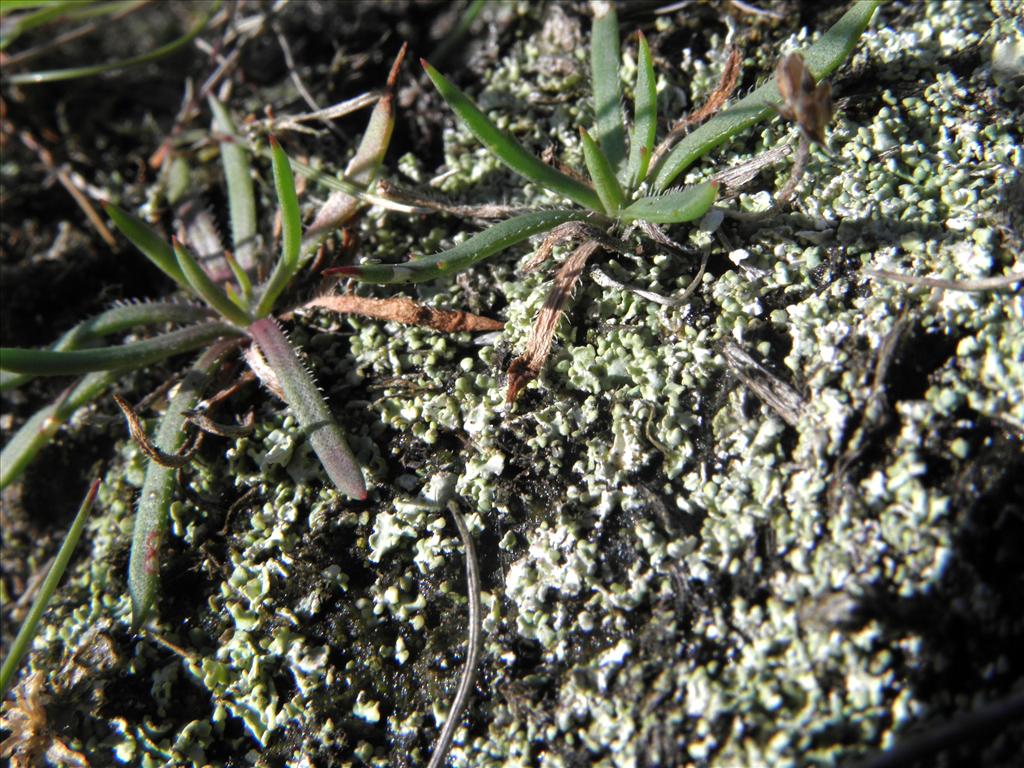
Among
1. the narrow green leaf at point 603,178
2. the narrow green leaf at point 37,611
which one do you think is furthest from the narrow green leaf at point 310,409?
the narrow green leaf at point 603,178

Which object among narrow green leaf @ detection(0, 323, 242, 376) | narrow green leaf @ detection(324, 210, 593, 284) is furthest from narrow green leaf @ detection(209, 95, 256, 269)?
narrow green leaf @ detection(324, 210, 593, 284)

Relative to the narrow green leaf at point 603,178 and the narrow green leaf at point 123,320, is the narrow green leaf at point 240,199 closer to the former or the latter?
the narrow green leaf at point 123,320

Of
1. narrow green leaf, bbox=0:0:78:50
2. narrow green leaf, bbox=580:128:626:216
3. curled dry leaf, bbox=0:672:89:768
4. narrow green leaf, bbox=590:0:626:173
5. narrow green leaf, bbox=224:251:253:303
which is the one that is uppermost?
narrow green leaf, bbox=0:0:78:50

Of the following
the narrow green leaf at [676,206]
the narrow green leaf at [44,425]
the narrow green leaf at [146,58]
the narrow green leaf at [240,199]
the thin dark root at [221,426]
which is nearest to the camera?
the narrow green leaf at [676,206]

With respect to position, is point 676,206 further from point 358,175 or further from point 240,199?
point 240,199

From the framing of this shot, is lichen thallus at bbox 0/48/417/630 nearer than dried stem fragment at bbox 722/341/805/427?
No

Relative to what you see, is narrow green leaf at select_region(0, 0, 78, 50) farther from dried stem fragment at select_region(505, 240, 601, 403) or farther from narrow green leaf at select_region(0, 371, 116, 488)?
dried stem fragment at select_region(505, 240, 601, 403)
